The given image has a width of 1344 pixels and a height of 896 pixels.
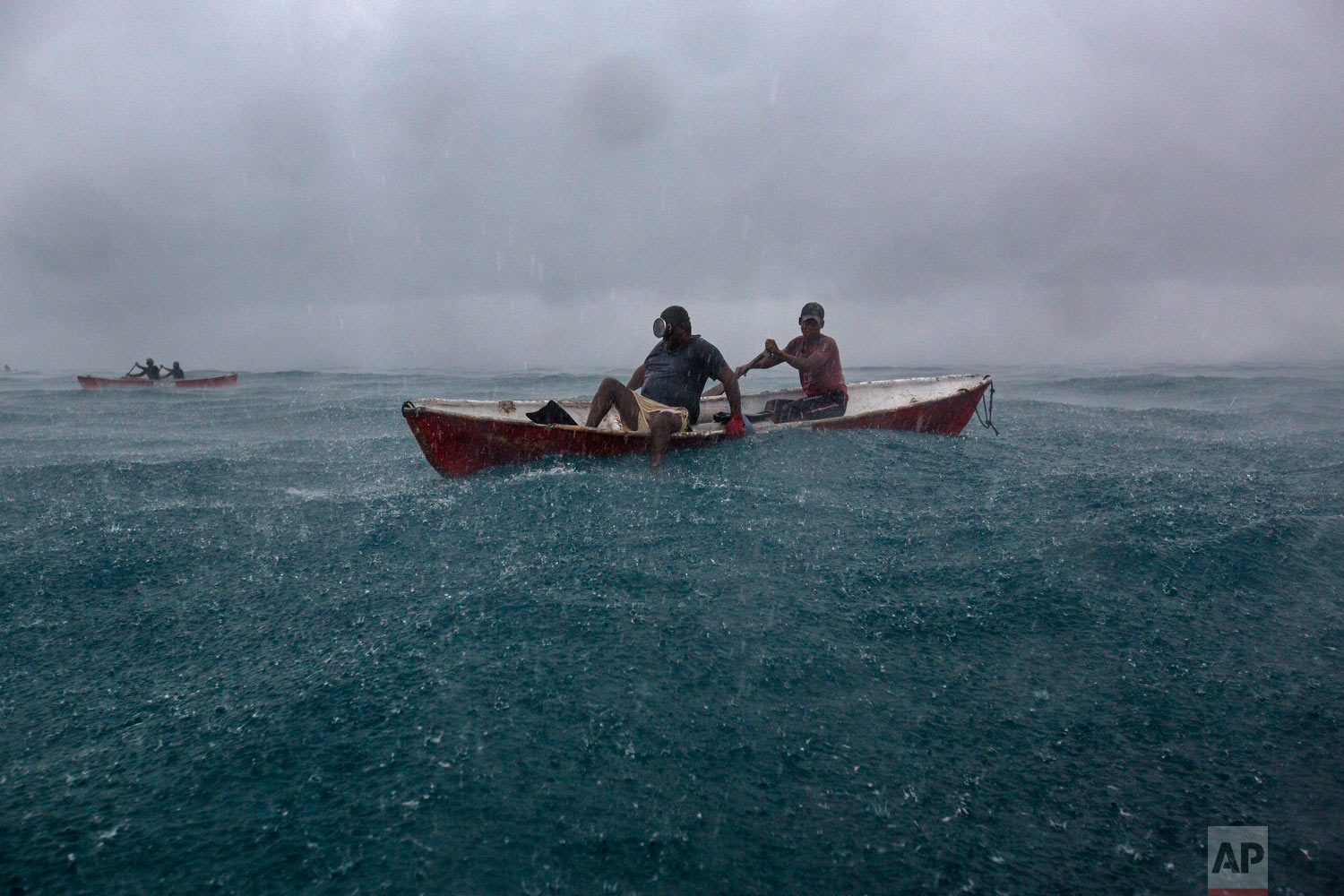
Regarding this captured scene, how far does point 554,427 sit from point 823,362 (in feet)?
15.2

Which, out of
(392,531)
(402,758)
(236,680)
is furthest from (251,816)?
(392,531)

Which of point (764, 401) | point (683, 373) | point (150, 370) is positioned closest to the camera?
point (683, 373)

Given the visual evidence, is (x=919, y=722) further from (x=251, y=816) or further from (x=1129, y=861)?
(x=251, y=816)

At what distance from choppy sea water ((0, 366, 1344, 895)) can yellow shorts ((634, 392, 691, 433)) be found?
3.70 feet

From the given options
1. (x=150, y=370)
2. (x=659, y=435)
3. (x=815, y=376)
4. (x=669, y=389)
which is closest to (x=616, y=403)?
(x=659, y=435)

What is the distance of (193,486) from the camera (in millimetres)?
7785

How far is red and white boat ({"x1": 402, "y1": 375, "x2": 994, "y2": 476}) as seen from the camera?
7184 millimetres

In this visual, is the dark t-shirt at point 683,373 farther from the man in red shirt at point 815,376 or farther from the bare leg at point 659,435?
the man in red shirt at point 815,376

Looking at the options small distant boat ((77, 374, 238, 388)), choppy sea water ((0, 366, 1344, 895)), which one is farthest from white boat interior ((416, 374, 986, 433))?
small distant boat ((77, 374, 238, 388))

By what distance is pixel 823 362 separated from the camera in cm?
970

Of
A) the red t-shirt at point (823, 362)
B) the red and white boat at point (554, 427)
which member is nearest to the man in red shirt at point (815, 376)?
the red t-shirt at point (823, 362)

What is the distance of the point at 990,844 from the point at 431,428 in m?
6.52

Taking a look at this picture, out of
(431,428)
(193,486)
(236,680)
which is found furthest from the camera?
(193,486)

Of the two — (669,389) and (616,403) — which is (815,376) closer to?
(669,389)
